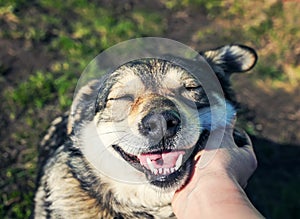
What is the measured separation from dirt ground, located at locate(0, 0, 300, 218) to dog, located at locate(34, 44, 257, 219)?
55.6 inches

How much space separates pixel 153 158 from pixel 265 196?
2.13 m

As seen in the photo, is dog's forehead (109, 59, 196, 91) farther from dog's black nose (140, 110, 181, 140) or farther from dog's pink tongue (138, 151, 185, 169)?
dog's pink tongue (138, 151, 185, 169)

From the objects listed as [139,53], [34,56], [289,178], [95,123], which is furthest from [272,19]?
[95,123]

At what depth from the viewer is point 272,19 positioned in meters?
6.49

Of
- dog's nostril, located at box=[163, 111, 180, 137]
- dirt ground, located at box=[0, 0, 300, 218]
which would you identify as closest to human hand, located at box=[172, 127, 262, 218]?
dog's nostril, located at box=[163, 111, 180, 137]

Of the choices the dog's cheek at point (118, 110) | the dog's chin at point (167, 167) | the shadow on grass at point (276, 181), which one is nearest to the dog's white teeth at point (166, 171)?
the dog's chin at point (167, 167)

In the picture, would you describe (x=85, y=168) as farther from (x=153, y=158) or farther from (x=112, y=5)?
(x=112, y=5)

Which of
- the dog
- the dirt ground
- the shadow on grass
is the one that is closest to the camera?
the dog

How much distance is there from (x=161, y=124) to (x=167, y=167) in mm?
336

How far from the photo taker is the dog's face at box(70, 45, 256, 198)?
10.1 ft

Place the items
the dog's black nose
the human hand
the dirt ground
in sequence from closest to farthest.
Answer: the human hand, the dog's black nose, the dirt ground

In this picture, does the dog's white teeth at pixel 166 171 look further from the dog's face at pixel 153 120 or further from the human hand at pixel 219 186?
the human hand at pixel 219 186

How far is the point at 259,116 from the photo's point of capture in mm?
5590

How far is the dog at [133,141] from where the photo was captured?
3.15 m
